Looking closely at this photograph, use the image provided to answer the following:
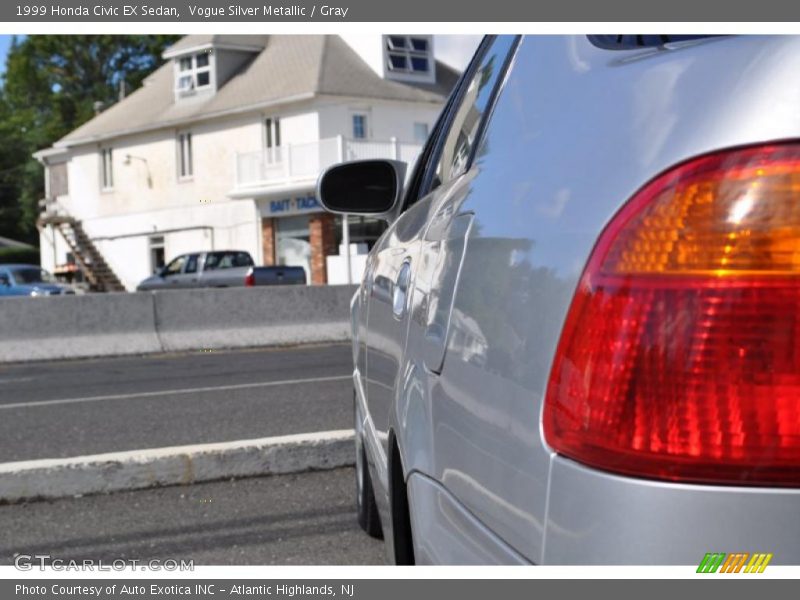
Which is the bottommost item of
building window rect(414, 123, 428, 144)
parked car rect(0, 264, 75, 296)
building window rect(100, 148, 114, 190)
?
parked car rect(0, 264, 75, 296)

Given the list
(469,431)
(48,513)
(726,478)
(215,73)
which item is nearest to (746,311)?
(726,478)

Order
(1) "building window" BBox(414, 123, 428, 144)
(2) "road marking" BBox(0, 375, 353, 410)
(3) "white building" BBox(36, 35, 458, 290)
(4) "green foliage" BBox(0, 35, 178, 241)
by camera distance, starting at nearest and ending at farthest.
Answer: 1. (2) "road marking" BBox(0, 375, 353, 410)
2. (3) "white building" BBox(36, 35, 458, 290)
3. (1) "building window" BBox(414, 123, 428, 144)
4. (4) "green foliage" BBox(0, 35, 178, 241)

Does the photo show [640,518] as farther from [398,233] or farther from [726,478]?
[398,233]

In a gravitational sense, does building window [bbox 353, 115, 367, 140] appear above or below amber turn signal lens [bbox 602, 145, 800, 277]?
above

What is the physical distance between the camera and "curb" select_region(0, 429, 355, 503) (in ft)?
17.0

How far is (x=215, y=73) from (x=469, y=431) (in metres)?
41.8

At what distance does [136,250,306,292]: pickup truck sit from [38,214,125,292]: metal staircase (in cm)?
1181

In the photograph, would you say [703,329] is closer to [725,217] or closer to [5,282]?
[725,217]

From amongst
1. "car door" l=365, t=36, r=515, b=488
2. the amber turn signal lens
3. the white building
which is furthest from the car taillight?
the white building

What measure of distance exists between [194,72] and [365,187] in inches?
1569

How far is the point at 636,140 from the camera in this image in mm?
1534

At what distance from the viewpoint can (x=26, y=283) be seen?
32.9m

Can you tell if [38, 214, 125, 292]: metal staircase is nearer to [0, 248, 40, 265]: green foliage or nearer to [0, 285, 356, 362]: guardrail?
[0, 248, 40, 265]: green foliage

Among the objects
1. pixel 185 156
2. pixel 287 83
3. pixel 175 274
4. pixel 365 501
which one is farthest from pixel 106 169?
pixel 365 501
